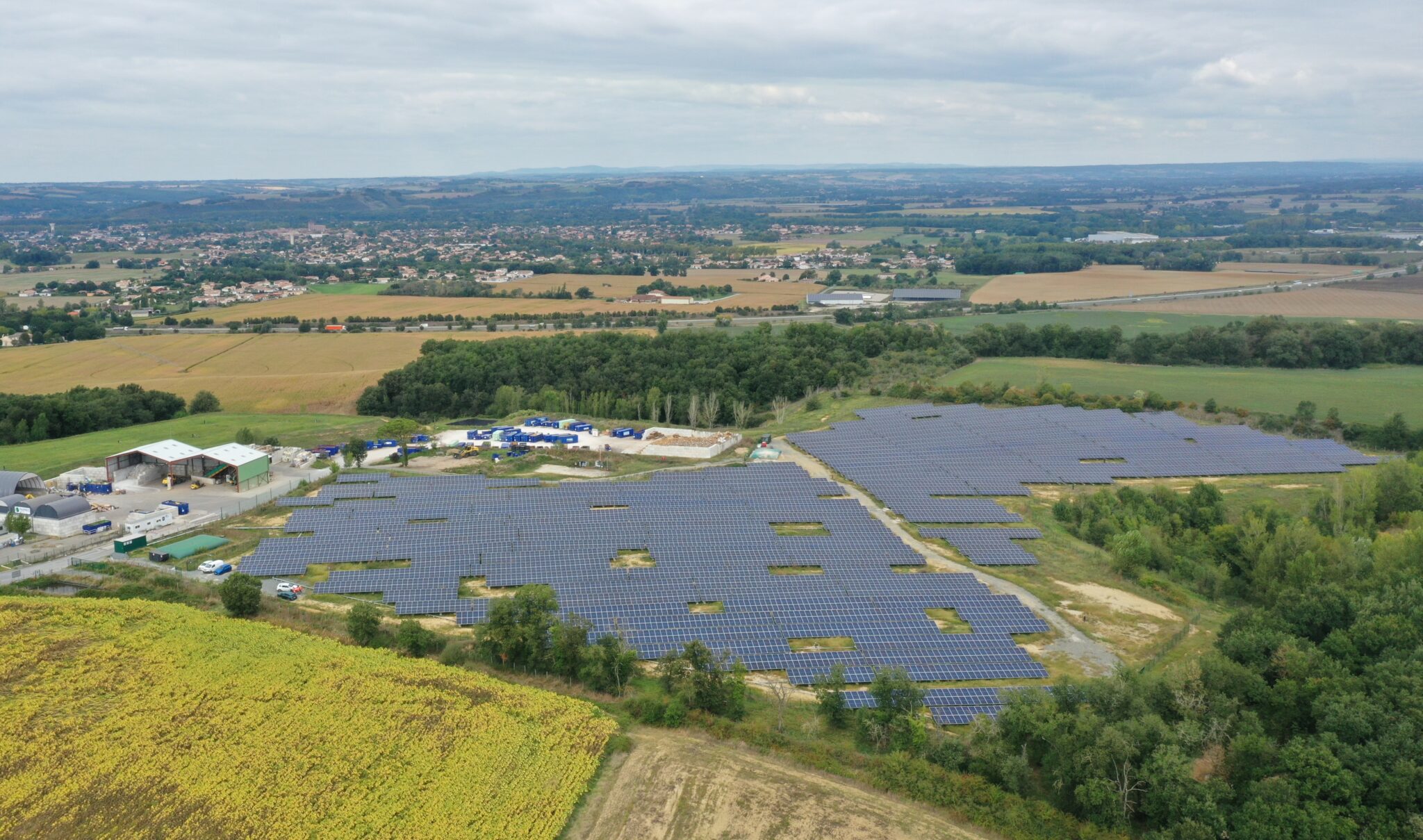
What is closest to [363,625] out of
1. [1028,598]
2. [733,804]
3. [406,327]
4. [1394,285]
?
[733,804]

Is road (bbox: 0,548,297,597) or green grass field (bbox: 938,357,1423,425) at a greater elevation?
green grass field (bbox: 938,357,1423,425)

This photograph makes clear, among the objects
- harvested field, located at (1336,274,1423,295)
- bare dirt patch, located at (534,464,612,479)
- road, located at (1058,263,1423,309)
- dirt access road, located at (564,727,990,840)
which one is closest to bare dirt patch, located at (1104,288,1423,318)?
harvested field, located at (1336,274,1423,295)

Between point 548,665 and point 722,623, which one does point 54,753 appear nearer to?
point 548,665

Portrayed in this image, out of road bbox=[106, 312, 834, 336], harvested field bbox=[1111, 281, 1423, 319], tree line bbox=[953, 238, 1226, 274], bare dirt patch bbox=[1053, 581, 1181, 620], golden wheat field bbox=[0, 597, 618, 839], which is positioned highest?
tree line bbox=[953, 238, 1226, 274]

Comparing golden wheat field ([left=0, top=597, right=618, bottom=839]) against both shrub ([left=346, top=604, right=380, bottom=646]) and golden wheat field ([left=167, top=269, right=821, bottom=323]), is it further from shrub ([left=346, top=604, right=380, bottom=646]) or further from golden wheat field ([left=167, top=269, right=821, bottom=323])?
golden wheat field ([left=167, top=269, right=821, bottom=323])

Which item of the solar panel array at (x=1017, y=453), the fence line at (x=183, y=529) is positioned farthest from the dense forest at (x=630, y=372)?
the fence line at (x=183, y=529)

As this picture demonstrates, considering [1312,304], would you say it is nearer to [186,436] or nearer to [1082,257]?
[1082,257]
